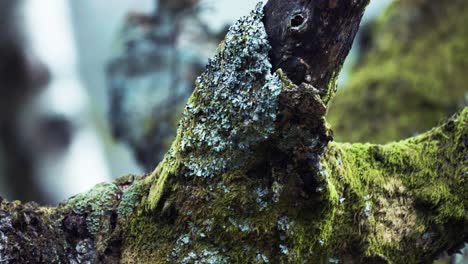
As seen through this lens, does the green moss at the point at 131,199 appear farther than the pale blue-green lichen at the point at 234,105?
Yes

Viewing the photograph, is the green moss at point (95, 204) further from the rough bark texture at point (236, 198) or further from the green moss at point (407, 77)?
the green moss at point (407, 77)

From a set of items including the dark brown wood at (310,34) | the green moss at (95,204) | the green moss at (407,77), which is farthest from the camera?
the green moss at (407,77)

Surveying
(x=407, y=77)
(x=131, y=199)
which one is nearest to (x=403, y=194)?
(x=131, y=199)

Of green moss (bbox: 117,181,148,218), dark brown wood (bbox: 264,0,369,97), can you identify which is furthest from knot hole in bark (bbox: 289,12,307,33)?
green moss (bbox: 117,181,148,218)

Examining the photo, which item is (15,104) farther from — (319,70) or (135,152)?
(319,70)

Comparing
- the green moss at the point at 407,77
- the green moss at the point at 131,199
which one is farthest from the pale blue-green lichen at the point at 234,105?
the green moss at the point at 407,77

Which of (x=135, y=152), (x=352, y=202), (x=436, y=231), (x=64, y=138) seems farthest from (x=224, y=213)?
(x=135, y=152)
